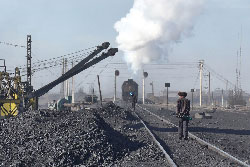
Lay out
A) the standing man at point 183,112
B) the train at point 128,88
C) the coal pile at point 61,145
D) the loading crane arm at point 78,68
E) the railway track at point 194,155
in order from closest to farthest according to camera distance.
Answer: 1. the railway track at point 194,155
2. the coal pile at point 61,145
3. the standing man at point 183,112
4. the loading crane arm at point 78,68
5. the train at point 128,88

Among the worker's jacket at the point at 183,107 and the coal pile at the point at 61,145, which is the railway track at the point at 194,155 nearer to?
the worker's jacket at the point at 183,107

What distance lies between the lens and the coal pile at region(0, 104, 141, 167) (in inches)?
378

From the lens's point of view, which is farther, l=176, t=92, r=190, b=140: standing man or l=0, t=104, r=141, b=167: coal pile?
l=176, t=92, r=190, b=140: standing man

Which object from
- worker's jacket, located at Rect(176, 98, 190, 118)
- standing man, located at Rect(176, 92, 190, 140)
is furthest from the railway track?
worker's jacket, located at Rect(176, 98, 190, 118)

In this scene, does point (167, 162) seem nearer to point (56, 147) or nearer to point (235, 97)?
point (56, 147)

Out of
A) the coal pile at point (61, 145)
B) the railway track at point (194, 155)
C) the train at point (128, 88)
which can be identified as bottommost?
the railway track at point (194, 155)

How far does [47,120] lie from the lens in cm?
1645

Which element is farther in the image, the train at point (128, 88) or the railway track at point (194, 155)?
the train at point (128, 88)

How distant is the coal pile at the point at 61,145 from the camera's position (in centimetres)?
960

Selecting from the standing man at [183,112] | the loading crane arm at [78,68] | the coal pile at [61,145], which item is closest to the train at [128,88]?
the loading crane arm at [78,68]

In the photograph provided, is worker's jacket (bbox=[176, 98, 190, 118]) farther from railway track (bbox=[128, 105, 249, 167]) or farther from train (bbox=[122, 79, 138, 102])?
train (bbox=[122, 79, 138, 102])

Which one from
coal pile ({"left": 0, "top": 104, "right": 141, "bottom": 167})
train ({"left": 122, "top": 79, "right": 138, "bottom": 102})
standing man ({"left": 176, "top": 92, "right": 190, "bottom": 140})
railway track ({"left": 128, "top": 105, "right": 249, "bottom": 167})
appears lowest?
railway track ({"left": 128, "top": 105, "right": 249, "bottom": 167})

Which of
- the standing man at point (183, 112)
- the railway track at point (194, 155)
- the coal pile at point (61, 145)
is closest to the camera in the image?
the railway track at point (194, 155)

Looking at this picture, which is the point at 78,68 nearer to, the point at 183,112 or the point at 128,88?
the point at 183,112
